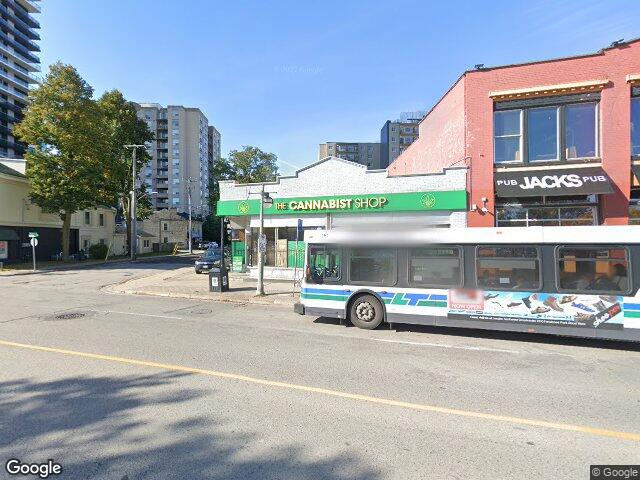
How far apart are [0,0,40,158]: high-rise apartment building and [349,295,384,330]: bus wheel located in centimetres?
8134

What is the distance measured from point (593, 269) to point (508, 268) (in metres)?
1.50

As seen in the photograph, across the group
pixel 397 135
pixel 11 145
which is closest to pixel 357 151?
pixel 397 135

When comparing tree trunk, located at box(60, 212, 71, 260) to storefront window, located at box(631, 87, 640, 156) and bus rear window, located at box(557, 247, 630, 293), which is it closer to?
bus rear window, located at box(557, 247, 630, 293)

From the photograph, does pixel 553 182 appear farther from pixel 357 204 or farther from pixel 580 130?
pixel 357 204

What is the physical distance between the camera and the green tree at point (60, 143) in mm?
29188

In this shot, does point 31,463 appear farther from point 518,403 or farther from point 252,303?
point 252,303

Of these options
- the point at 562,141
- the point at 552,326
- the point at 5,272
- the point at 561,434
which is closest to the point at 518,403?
the point at 561,434

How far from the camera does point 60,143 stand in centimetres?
2972

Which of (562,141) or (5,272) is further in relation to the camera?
(5,272)

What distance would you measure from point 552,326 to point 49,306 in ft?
45.5

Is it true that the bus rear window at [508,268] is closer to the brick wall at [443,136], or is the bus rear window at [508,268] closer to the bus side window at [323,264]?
the bus side window at [323,264]

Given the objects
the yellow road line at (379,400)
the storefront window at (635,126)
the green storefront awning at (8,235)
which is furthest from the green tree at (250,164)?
the yellow road line at (379,400)

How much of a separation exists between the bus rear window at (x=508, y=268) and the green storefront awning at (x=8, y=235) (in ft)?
115

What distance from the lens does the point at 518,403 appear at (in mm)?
4598
